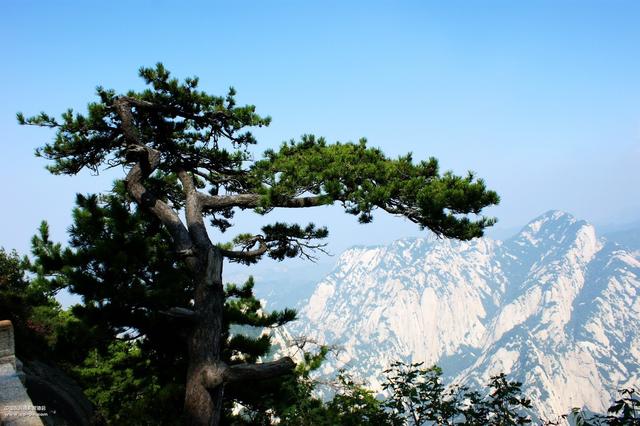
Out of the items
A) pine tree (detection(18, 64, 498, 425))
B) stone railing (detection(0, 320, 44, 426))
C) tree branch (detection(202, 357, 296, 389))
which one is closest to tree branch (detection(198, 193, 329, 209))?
pine tree (detection(18, 64, 498, 425))

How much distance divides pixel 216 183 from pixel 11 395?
6.94 metres

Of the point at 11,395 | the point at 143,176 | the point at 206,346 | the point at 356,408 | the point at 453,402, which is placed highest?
the point at 143,176

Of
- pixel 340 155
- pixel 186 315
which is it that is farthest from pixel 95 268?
pixel 340 155

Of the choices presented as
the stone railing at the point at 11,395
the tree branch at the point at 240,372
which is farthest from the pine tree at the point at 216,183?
the stone railing at the point at 11,395

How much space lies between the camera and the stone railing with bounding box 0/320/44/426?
4781mm

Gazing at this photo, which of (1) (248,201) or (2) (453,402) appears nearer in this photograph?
(2) (453,402)

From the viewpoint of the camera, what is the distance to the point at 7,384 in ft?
19.1

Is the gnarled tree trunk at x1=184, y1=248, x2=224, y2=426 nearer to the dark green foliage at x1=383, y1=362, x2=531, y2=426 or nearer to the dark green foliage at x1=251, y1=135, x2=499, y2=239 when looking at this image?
the dark green foliage at x1=251, y1=135, x2=499, y2=239

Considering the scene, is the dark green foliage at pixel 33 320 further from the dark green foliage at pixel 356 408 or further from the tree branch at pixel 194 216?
the dark green foliage at pixel 356 408

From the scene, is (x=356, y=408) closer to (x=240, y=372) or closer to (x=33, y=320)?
(x=240, y=372)

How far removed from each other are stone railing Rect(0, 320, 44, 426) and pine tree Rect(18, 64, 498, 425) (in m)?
3.00

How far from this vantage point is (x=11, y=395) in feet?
18.2

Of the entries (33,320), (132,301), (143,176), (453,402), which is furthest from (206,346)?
(33,320)

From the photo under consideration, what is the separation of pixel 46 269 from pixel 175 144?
3.87 m
